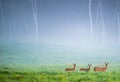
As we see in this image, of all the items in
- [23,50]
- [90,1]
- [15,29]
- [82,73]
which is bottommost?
[82,73]

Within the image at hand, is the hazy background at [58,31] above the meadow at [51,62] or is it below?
above

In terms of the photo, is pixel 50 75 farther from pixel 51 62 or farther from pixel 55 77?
pixel 51 62

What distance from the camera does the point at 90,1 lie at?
5211 millimetres

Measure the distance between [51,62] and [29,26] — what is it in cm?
72

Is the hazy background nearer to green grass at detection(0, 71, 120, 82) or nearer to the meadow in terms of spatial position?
the meadow

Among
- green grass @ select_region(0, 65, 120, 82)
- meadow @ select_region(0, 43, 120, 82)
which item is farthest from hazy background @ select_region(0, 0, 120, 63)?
green grass @ select_region(0, 65, 120, 82)

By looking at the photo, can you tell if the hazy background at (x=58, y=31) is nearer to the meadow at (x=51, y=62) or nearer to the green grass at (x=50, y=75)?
the meadow at (x=51, y=62)

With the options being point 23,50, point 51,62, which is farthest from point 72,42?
point 23,50

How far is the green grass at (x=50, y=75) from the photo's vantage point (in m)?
4.91

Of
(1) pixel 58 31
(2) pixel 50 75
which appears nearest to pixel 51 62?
(2) pixel 50 75

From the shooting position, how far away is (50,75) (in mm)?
4945

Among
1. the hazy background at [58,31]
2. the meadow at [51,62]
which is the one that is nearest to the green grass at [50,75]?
the meadow at [51,62]

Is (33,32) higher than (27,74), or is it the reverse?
(33,32)

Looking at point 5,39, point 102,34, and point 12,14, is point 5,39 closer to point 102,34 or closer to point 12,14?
point 12,14
